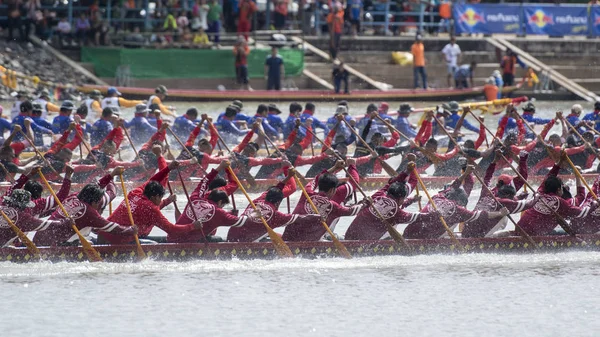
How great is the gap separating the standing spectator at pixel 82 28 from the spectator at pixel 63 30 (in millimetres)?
230

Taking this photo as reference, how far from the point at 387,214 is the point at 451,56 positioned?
19.0 m

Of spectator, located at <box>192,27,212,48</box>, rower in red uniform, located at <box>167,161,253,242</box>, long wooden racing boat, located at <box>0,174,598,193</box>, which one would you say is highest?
spectator, located at <box>192,27,212,48</box>

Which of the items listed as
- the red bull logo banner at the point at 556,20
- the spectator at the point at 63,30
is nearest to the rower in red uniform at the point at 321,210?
the spectator at the point at 63,30

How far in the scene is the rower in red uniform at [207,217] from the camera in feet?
42.9

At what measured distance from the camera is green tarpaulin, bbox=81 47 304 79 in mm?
30922

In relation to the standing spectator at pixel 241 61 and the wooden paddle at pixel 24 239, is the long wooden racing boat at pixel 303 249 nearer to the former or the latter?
the wooden paddle at pixel 24 239

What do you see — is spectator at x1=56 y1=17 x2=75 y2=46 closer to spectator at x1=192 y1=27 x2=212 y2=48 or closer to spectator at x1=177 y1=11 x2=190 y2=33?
spectator at x1=177 y1=11 x2=190 y2=33

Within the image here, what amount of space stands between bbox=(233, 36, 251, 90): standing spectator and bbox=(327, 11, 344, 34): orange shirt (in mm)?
2431

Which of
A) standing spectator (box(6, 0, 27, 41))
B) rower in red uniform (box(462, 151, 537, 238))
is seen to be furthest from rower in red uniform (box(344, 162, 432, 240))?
standing spectator (box(6, 0, 27, 41))

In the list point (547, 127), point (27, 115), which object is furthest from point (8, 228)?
point (547, 127)

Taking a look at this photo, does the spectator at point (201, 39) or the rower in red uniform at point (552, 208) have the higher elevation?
the spectator at point (201, 39)

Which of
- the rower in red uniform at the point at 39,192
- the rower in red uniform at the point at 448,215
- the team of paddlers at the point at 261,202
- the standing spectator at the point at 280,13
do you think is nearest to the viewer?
the team of paddlers at the point at 261,202

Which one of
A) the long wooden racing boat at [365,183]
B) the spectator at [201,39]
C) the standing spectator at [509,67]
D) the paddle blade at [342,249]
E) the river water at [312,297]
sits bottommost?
the river water at [312,297]

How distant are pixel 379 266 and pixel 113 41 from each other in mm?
19201
